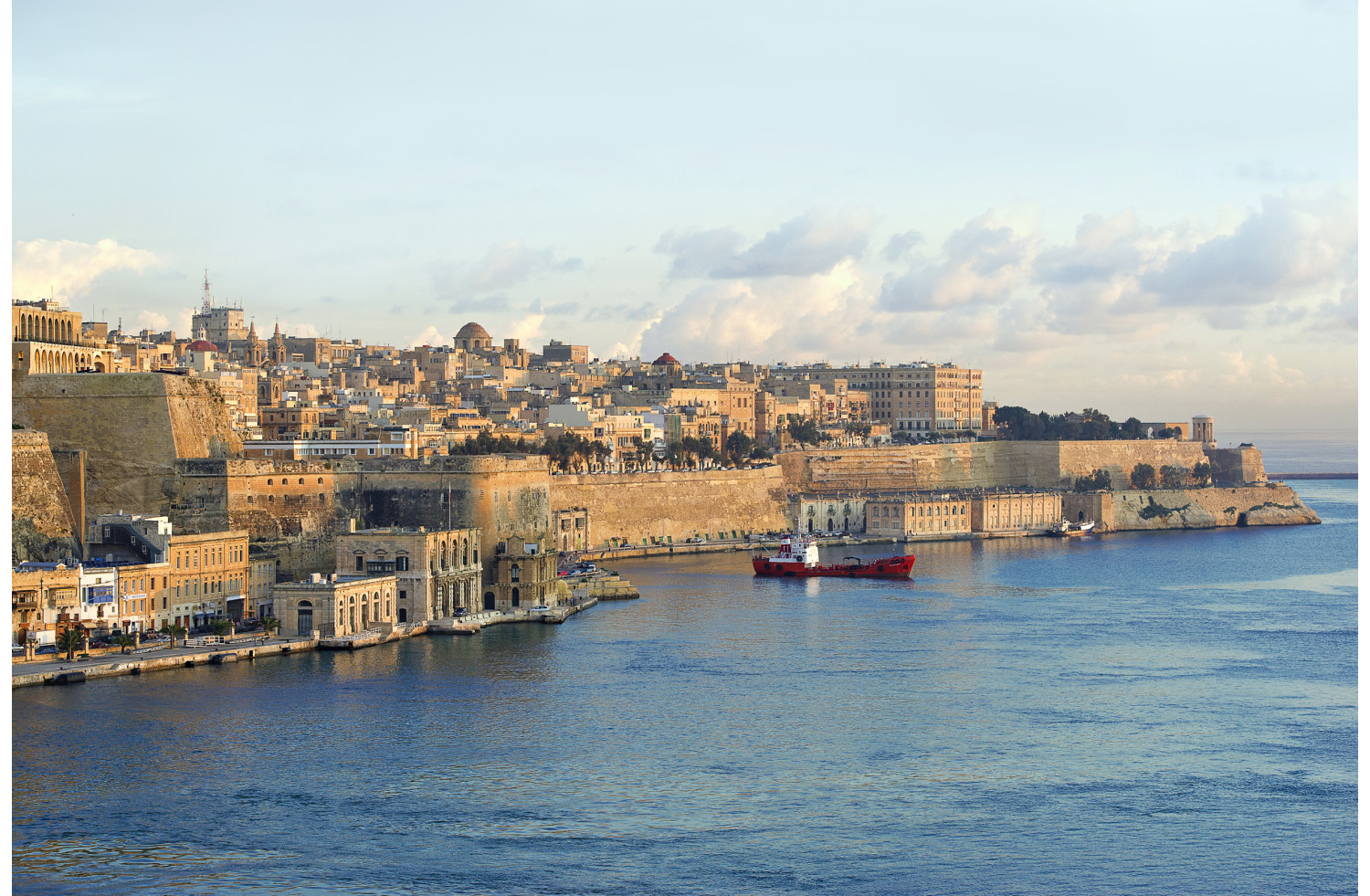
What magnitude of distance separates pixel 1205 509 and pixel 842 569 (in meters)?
25.9

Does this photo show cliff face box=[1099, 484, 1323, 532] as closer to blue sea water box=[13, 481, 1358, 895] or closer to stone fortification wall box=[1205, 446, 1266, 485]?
stone fortification wall box=[1205, 446, 1266, 485]

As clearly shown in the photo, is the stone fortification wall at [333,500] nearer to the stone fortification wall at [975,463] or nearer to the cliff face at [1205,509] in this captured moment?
the stone fortification wall at [975,463]

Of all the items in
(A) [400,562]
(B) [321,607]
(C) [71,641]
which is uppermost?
(A) [400,562]

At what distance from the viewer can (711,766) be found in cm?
1608

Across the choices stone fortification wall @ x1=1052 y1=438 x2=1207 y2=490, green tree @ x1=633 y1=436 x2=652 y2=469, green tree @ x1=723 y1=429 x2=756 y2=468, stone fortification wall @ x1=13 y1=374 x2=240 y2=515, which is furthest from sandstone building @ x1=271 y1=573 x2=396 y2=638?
stone fortification wall @ x1=1052 y1=438 x2=1207 y2=490

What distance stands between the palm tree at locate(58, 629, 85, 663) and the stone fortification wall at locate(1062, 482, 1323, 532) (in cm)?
3909

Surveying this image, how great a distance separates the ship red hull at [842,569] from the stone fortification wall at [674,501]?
20.6ft

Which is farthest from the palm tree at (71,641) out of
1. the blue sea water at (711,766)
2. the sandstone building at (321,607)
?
the sandstone building at (321,607)

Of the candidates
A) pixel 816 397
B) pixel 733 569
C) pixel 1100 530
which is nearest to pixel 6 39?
pixel 733 569

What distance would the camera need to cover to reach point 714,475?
46.9m

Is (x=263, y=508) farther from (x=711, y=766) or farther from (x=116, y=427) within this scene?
(x=711, y=766)

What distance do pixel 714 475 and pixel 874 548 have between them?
481cm

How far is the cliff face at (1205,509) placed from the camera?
184ft

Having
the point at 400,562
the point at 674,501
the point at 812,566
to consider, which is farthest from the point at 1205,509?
the point at 400,562
